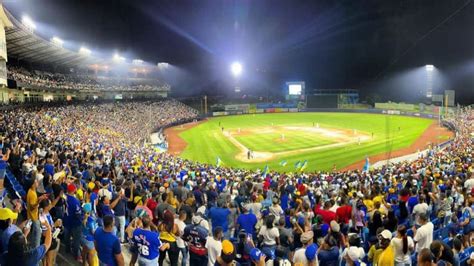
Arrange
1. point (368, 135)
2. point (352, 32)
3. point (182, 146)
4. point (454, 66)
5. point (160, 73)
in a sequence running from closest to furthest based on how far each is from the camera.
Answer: point (182, 146)
point (368, 135)
point (454, 66)
point (352, 32)
point (160, 73)

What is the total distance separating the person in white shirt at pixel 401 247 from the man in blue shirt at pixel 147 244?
13.5 ft

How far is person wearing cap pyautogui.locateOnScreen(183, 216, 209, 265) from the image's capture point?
7.05 metres

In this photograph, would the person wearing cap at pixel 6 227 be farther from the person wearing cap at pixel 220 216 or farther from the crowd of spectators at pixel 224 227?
the person wearing cap at pixel 220 216

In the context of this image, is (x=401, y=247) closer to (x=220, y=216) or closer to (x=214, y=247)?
(x=214, y=247)

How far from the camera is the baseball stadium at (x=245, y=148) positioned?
7.12 metres

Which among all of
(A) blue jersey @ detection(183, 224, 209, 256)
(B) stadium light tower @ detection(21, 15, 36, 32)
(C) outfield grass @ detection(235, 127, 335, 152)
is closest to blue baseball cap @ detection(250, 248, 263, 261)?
(A) blue jersey @ detection(183, 224, 209, 256)

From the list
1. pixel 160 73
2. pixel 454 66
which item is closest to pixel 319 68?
pixel 454 66

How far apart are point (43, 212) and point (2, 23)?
29.9 metres

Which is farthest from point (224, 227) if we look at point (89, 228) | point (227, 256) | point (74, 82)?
point (74, 82)

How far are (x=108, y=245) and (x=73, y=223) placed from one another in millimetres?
2501

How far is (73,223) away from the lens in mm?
8250

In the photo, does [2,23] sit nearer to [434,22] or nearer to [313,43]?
[434,22]

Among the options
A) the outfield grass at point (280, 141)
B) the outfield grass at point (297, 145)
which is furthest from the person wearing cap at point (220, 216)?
the outfield grass at point (280, 141)

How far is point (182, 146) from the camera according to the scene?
4594 centimetres
